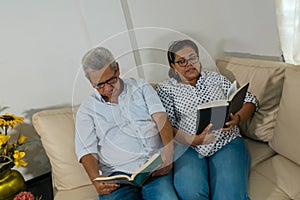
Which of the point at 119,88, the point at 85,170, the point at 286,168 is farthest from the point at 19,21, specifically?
the point at 286,168

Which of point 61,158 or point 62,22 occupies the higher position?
point 62,22

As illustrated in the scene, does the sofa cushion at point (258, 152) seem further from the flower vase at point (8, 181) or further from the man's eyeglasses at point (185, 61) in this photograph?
the flower vase at point (8, 181)

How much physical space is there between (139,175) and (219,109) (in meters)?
0.42

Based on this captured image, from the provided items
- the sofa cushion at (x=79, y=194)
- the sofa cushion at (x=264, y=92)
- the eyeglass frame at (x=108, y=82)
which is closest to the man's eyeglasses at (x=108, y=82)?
the eyeglass frame at (x=108, y=82)

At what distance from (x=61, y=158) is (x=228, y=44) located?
130 cm

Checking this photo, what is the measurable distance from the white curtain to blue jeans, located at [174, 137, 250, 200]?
63 centimetres

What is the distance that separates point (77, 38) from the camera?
1795 millimetres

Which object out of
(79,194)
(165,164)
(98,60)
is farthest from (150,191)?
(98,60)

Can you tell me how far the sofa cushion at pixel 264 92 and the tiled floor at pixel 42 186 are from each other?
3.64 feet

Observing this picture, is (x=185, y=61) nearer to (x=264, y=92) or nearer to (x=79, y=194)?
(x=264, y=92)

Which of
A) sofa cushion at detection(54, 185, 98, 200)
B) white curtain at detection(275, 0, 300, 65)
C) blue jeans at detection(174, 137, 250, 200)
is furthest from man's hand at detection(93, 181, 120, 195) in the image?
white curtain at detection(275, 0, 300, 65)

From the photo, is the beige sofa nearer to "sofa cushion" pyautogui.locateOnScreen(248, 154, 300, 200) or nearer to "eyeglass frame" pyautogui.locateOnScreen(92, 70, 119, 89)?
"sofa cushion" pyautogui.locateOnScreen(248, 154, 300, 200)

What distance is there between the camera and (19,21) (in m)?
1.65

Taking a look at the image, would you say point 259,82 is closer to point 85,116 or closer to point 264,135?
point 264,135
